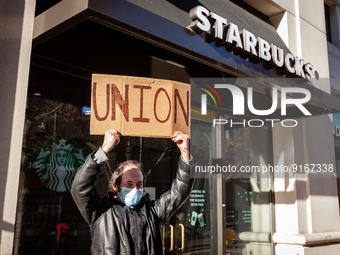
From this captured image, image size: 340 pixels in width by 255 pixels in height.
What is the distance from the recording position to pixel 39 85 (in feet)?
15.2

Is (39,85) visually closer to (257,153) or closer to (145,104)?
(145,104)

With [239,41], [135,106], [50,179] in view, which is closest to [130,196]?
[135,106]

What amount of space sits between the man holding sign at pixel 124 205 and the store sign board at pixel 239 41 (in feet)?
8.33

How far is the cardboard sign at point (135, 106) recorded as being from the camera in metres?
2.57

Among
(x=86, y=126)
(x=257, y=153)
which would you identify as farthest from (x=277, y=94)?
(x=86, y=126)

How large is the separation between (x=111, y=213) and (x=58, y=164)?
2421 mm

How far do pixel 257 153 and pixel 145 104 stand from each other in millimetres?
6136

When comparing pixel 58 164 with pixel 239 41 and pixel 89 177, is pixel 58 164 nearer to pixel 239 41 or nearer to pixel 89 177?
pixel 89 177

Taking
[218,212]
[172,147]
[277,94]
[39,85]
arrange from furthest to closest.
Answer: [277,94] → [218,212] → [172,147] → [39,85]

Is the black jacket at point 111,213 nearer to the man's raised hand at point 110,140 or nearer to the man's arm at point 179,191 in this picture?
the man's arm at point 179,191

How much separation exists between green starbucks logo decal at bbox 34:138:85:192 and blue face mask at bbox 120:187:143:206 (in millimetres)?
2279

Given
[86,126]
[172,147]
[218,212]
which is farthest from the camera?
[218,212]

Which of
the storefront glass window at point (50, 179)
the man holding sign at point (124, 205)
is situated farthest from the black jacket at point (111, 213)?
the storefront glass window at point (50, 179)

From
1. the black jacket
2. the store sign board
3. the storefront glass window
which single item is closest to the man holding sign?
the black jacket
